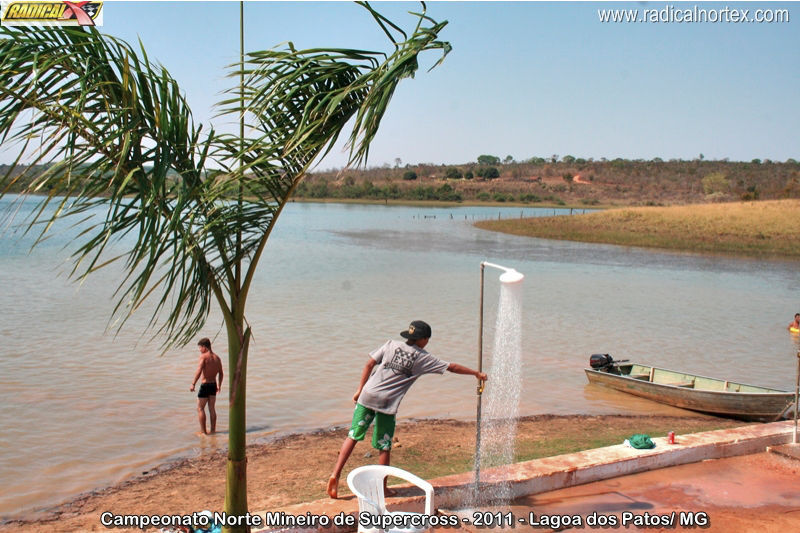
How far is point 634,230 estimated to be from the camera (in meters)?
51.2

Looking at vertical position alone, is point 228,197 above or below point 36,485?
above

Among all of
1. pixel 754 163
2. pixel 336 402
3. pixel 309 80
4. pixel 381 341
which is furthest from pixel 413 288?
pixel 754 163

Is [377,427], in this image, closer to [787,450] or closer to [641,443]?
[641,443]

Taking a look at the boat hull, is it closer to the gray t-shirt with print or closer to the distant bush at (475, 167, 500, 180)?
the gray t-shirt with print

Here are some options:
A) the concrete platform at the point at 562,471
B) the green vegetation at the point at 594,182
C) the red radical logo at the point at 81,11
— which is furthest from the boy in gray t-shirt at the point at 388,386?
the green vegetation at the point at 594,182

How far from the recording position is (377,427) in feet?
20.1

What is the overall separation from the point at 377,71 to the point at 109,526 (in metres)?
4.65

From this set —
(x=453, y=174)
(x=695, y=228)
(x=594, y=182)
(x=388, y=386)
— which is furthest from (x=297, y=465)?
(x=453, y=174)

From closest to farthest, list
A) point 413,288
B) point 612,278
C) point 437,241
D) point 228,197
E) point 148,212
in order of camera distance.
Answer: point 148,212 < point 228,197 < point 413,288 < point 612,278 < point 437,241

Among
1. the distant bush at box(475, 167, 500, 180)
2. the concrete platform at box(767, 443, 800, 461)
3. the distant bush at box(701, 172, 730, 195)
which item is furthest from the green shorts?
the distant bush at box(475, 167, 500, 180)

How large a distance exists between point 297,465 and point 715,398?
7202 millimetres

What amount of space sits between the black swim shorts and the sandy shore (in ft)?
3.04

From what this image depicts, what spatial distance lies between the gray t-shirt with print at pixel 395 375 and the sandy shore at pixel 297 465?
1103 mm

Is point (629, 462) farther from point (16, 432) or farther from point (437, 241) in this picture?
point (437, 241)
